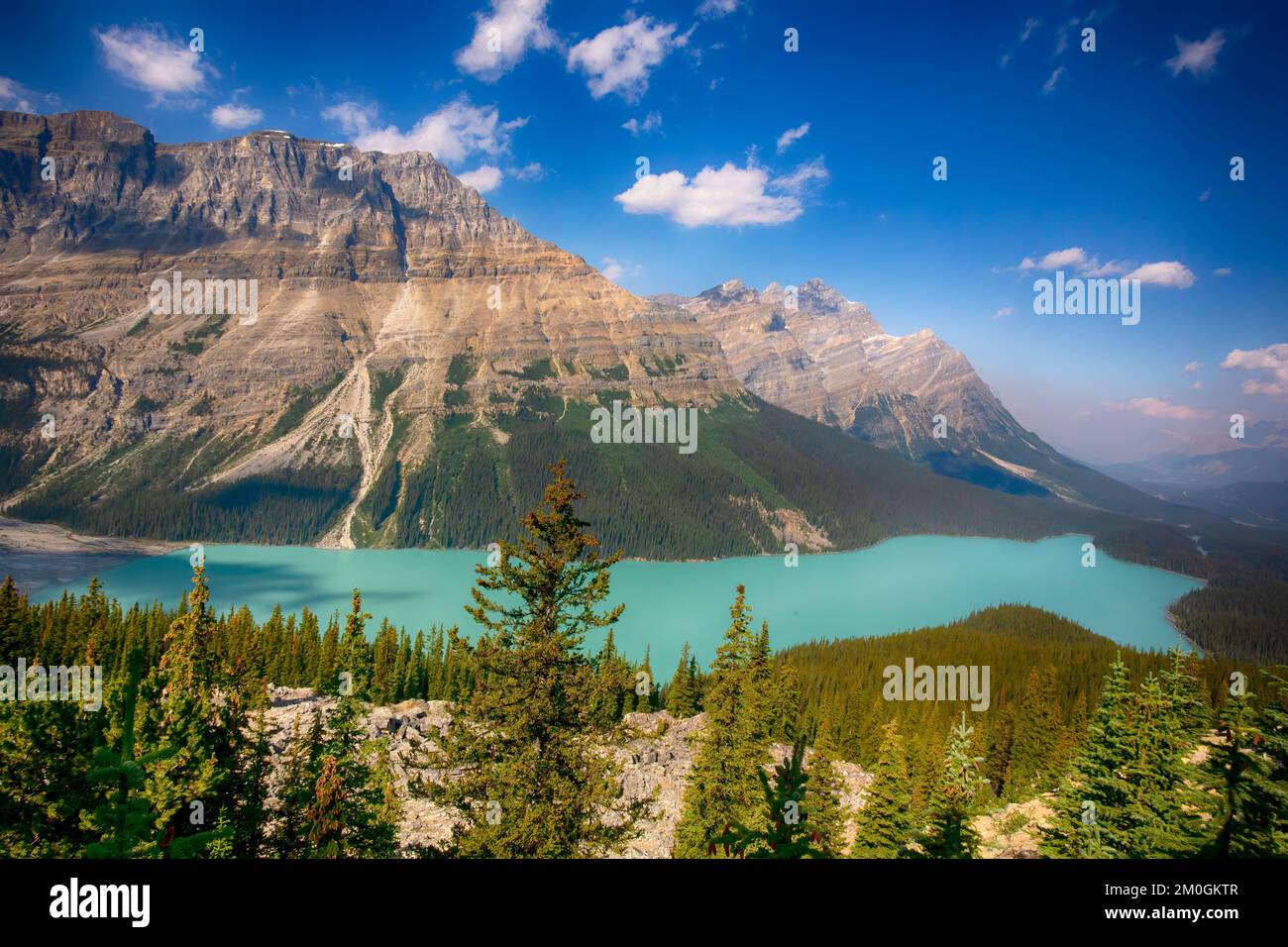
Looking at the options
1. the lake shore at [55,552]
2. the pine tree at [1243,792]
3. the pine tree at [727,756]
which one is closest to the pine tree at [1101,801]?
the pine tree at [1243,792]

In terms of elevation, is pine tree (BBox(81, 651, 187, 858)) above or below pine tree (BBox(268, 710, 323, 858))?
above

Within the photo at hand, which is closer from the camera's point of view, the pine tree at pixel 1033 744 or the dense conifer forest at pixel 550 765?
the dense conifer forest at pixel 550 765

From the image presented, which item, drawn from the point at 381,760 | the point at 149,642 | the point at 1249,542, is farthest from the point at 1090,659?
the point at 1249,542

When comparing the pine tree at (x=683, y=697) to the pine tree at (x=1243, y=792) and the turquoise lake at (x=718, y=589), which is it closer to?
the turquoise lake at (x=718, y=589)

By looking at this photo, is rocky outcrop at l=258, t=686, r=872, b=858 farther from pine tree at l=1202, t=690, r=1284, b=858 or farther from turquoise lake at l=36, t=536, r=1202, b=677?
turquoise lake at l=36, t=536, r=1202, b=677

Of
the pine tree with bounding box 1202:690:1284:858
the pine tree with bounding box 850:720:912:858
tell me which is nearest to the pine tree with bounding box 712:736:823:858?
the pine tree with bounding box 1202:690:1284:858

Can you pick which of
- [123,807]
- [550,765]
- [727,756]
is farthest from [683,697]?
[123,807]
